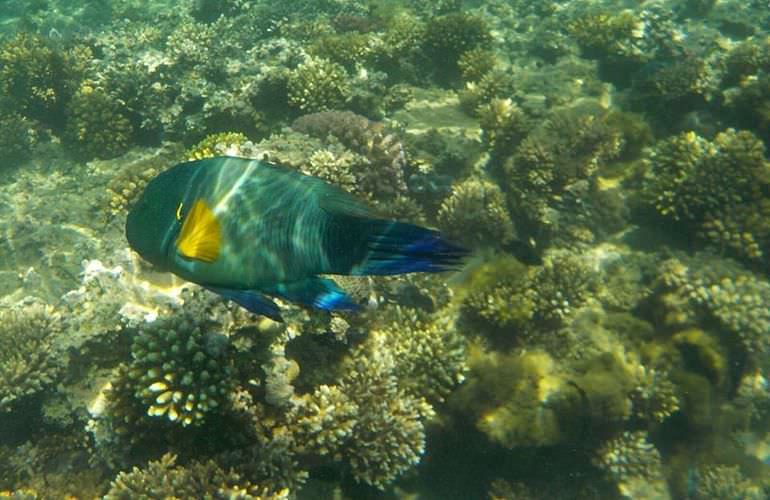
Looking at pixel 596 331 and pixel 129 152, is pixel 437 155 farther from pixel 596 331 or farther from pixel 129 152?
pixel 129 152

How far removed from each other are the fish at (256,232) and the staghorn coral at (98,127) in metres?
8.47

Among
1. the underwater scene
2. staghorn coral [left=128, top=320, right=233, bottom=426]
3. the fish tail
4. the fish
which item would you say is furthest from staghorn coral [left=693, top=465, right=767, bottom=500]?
the fish tail

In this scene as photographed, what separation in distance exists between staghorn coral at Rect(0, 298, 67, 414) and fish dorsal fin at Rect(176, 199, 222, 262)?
4182 millimetres

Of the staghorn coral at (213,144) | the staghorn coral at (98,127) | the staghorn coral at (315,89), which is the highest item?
the staghorn coral at (315,89)

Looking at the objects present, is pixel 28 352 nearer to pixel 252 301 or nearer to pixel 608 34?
pixel 252 301

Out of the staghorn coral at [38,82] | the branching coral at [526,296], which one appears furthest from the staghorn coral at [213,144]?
the staghorn coral at [38,82]

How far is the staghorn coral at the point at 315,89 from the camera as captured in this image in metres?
8.96

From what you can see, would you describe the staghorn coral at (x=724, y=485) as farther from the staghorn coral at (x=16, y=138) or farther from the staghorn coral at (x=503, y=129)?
the staghorn coral at (x=16, y=138)

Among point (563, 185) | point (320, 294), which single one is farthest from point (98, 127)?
point (320, 294)

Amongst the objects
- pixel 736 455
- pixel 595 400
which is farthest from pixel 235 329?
pixel 736 455

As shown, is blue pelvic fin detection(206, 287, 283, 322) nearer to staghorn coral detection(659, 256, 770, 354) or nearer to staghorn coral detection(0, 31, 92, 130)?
staghorn coral detection(659, 256, 770, 354)

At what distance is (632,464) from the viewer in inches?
259

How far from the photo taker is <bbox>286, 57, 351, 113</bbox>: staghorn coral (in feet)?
29.4

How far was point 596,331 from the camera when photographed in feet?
21.7
